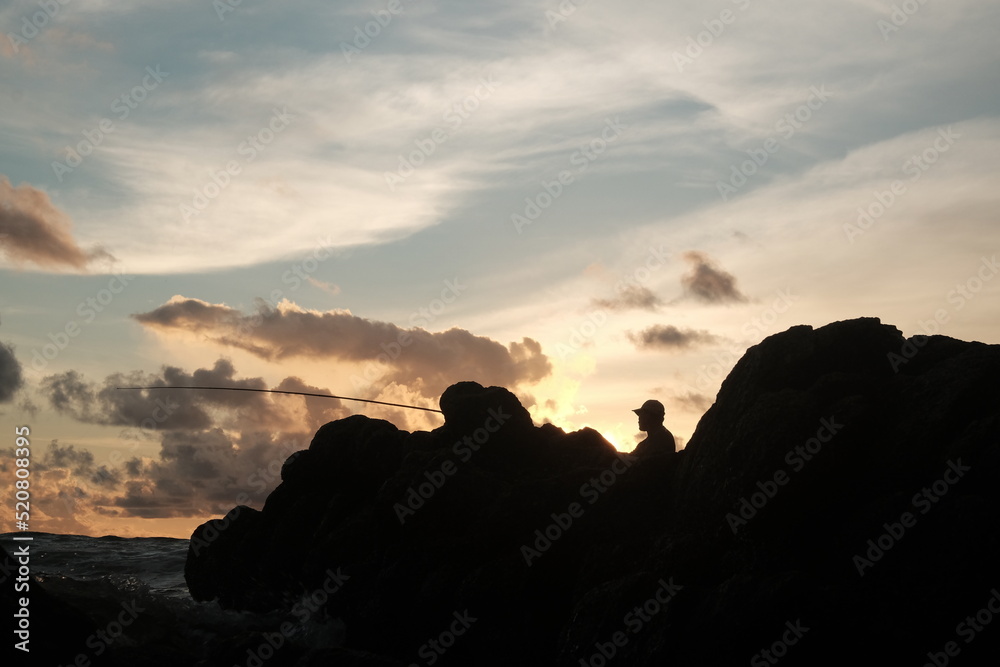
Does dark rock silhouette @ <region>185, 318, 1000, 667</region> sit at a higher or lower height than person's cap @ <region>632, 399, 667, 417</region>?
lower

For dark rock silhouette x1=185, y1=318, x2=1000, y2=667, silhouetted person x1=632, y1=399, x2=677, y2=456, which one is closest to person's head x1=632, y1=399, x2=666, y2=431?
silhouetted person x1=632, y1=399, x2=677, y2=456

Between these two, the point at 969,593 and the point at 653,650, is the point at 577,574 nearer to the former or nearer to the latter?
the point at 653,650

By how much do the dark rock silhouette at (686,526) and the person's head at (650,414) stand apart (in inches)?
48.6

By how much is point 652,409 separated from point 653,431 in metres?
0.54

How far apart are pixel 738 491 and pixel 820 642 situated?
10.2ft

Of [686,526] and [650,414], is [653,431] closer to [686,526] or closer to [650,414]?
[650,414]

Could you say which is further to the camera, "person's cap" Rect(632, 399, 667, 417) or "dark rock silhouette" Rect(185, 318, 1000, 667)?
"person's cap" Rect(632, 399, 667, 417)

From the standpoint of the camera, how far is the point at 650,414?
800 inches

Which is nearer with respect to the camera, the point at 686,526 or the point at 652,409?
the point at 686,526

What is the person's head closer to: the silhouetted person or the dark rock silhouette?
the silhouetted person

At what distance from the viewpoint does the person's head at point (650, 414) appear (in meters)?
20.2


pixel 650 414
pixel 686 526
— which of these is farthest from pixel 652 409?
pixel 686 526

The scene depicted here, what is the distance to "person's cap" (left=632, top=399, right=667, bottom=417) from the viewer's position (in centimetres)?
2031

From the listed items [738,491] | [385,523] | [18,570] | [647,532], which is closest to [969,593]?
[738,491]
